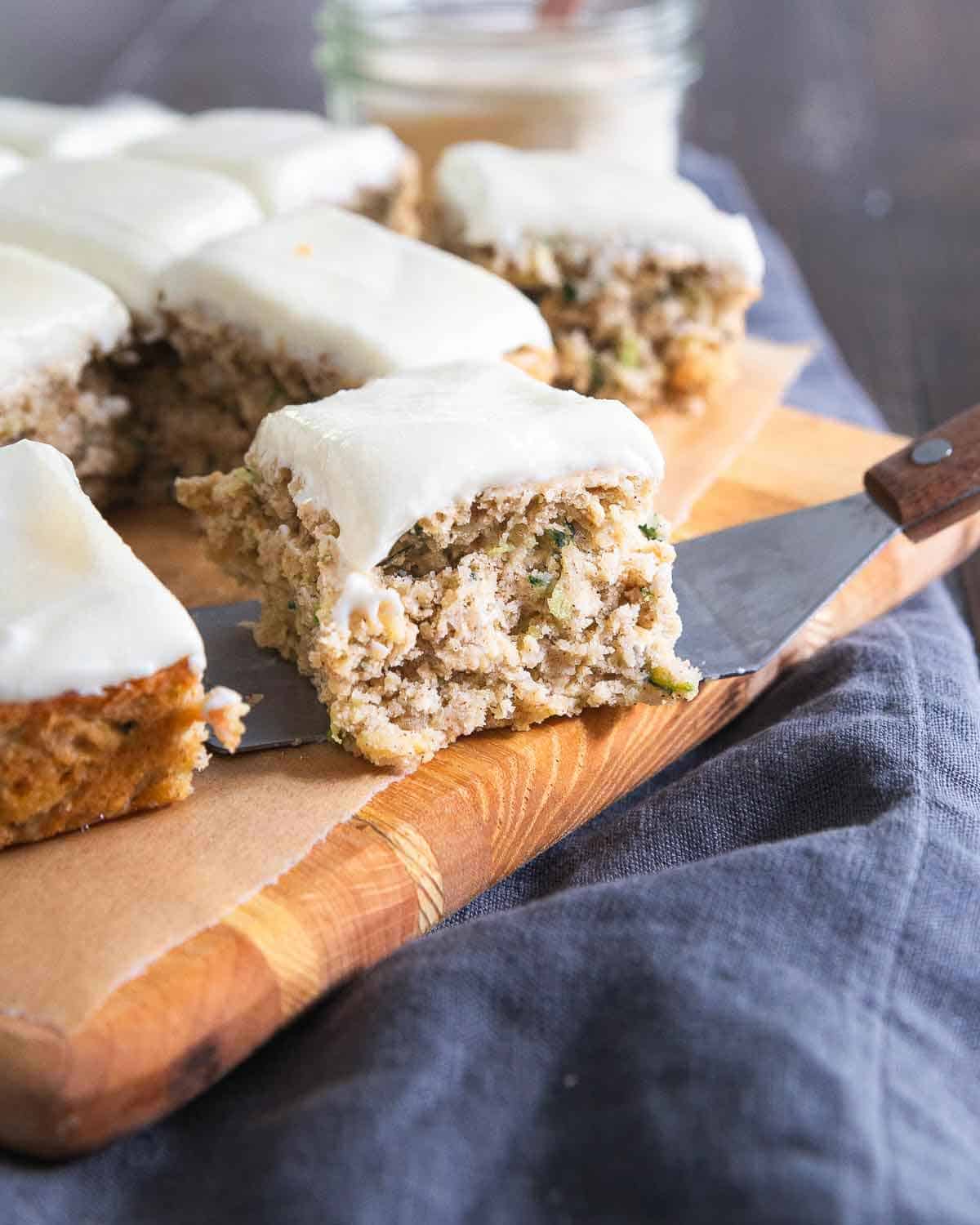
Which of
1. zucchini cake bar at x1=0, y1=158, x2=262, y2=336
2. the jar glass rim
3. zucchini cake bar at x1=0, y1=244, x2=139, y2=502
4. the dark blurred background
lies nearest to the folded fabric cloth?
zucchini cake bar at x1=0, y1=244, x2=139, y2=502

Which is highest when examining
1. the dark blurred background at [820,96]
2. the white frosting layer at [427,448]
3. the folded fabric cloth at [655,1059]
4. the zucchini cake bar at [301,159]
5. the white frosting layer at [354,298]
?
the white frosting layer at [427,448]

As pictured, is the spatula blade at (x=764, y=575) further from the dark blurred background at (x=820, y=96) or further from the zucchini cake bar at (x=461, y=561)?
the dark blurred background at (x=820, y=96)

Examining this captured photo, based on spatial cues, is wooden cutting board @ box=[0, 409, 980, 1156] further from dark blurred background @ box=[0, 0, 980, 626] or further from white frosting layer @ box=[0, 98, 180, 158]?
dark blurred background @ box=[0, 0, 980, 626]

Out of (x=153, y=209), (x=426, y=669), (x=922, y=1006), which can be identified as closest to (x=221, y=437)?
(x=153, y=209)

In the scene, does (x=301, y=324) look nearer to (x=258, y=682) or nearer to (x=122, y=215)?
(x=122, y=215)

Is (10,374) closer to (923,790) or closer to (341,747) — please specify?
(341,747)

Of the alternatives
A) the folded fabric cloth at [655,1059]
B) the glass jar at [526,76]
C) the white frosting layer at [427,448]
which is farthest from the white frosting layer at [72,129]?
the folded fabric cloth at [655,1059]

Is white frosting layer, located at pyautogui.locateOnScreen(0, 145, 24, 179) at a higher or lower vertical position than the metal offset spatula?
higher
